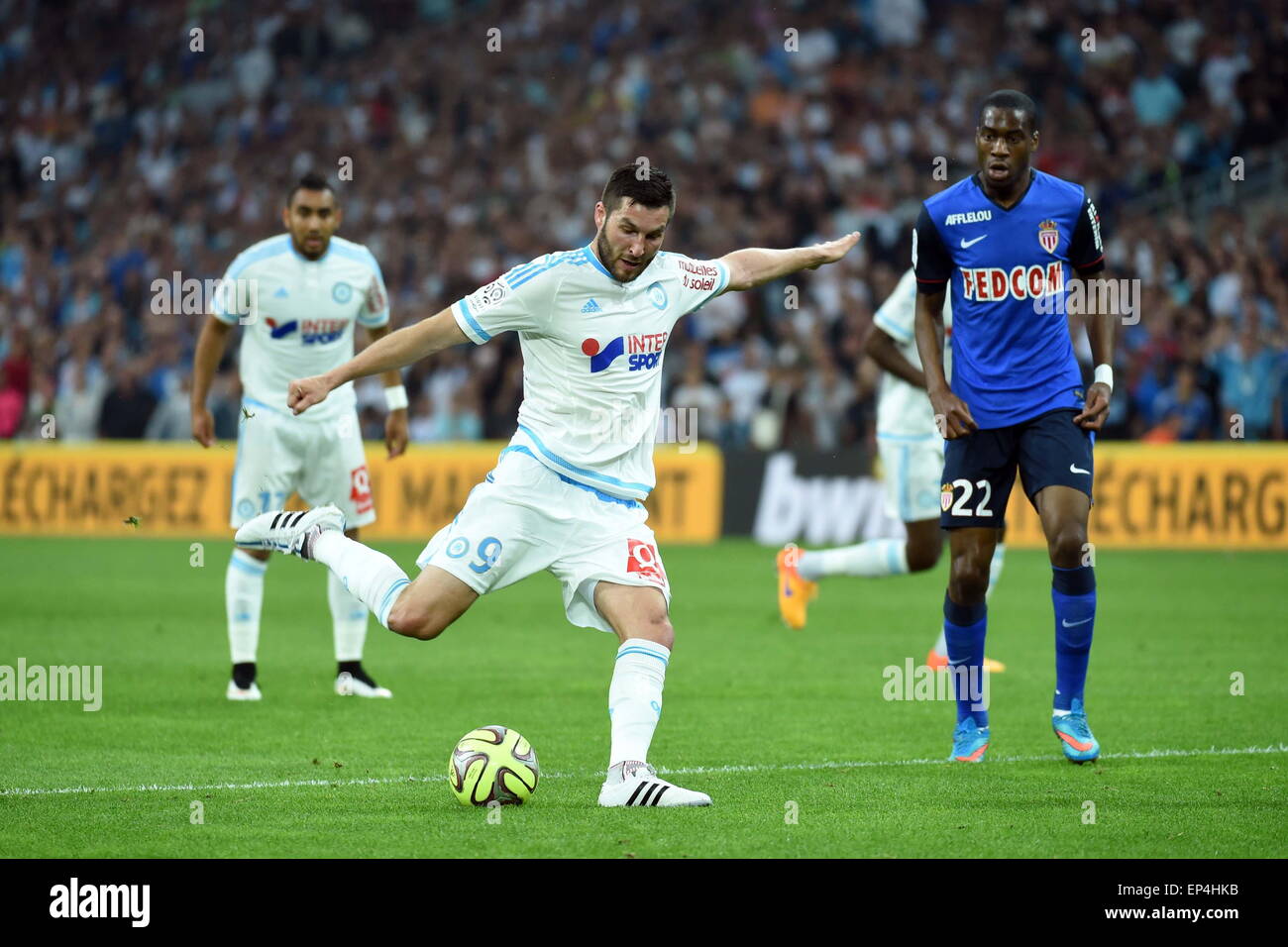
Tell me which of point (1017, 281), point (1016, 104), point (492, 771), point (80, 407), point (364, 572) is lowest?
point (492, 771)

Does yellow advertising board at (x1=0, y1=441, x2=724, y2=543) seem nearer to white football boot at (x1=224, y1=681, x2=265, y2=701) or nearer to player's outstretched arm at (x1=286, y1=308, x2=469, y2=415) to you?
white football boot at (x1=224, y1=681, x2=265, y2=701)

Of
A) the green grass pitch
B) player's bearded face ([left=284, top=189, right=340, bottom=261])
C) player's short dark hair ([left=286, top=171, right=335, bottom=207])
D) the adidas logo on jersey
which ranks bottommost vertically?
the green grass pitch

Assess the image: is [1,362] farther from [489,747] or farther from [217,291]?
[489,747]

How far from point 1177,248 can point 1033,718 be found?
13.1 meters

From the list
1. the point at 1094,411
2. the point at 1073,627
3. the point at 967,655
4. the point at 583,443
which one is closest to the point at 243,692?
the point at 583,443

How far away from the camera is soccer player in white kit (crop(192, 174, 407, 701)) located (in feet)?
31.3

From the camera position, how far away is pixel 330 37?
28.4m

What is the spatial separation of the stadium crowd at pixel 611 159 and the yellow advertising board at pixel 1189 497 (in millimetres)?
697

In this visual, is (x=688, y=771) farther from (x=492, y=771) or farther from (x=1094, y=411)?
(x=1094, y=411)

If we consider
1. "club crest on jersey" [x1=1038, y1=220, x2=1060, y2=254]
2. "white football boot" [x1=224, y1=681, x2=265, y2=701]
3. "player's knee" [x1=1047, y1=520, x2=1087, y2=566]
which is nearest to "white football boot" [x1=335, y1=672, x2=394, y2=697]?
"white football boot" [x1=224, y1=681, x2=265, y2=701]

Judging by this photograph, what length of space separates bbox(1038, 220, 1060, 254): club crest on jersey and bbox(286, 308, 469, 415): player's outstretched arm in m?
2.42

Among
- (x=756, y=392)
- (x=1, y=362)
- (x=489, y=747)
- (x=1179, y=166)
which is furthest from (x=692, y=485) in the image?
(x=489, y=747)

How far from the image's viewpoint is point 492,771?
6.36 m

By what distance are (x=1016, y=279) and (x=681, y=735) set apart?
8.14 feet
